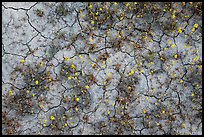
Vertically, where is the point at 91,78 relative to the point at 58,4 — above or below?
below

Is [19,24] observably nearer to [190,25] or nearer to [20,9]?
[20,9]

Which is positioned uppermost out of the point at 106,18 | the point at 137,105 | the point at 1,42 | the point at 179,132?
the point at 106,18

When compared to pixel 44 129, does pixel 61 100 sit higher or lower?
higher

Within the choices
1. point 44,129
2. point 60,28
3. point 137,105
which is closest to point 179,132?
point 137,105

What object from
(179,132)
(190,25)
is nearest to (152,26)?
(190,25)

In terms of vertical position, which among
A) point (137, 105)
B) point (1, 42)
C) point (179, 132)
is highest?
point (1, 42)

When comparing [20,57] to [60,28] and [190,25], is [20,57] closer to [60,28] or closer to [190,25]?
[60,28]
